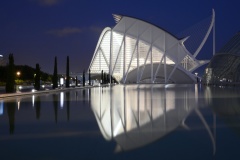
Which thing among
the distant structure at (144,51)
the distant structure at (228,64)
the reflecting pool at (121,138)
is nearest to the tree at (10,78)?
the reflecting pool at (121,138)

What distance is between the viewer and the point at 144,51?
76000mm

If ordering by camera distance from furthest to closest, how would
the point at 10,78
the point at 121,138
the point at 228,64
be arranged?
the point at 228,64, the point at 10,78, the point at 121,138

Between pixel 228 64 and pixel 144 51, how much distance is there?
2941 cm

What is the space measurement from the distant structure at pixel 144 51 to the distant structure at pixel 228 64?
12.0 meters

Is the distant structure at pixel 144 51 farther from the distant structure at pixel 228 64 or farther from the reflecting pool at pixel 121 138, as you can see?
the reflecting pool at pixel 121 138

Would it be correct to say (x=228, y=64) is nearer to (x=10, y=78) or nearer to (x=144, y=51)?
(x=144, y=51)

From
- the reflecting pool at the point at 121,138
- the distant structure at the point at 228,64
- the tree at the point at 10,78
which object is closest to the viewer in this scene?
the reflecting pool at the point at 121,138

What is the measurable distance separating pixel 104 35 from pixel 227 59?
33.4 meters

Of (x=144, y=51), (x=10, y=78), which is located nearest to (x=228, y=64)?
(x=144, y=51)

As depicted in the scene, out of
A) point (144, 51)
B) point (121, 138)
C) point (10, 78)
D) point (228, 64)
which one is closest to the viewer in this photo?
point (121, 138)

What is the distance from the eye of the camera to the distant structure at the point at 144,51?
6700cm

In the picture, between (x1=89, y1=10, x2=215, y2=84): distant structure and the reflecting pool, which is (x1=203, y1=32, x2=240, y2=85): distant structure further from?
the reflecting pool

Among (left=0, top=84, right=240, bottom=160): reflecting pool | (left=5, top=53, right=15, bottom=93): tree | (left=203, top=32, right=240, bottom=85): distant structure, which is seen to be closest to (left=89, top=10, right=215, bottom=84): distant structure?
(left=203, top=32, right=240, bottom=85): distant structure

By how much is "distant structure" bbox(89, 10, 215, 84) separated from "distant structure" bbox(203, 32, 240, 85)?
1199cm
